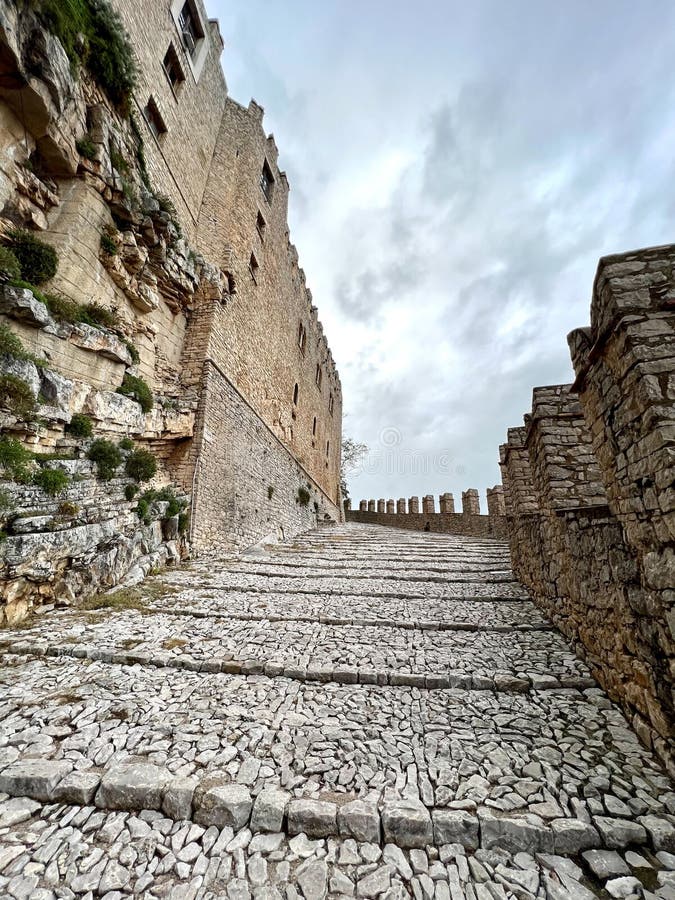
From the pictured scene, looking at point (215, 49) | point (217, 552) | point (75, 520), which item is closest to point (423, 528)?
point (217, 552)

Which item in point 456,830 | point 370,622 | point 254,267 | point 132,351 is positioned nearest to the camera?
point 456,830

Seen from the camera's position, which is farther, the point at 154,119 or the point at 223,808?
the point at 154,119

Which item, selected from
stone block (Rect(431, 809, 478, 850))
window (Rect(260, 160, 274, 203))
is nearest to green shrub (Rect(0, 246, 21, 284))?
stone block (Rect(431, 809, 478, 850))

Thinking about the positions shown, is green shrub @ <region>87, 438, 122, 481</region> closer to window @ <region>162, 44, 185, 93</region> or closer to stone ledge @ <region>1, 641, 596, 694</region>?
stone ledge @ <region>1, 641, 596, 694</region>

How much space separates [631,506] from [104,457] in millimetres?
7299

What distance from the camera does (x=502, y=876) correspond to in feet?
5.46

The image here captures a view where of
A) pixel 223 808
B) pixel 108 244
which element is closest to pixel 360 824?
pixel 223 808

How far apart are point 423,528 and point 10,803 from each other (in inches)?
949

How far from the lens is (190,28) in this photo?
12000 millimetres

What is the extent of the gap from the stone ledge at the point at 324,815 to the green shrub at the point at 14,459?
11.9ft

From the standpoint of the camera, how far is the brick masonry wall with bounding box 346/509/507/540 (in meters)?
17.7

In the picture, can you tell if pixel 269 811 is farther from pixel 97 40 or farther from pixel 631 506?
pixel 97 40

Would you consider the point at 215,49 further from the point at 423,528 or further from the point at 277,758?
the point at 423,528

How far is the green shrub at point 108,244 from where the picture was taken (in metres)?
6.86
